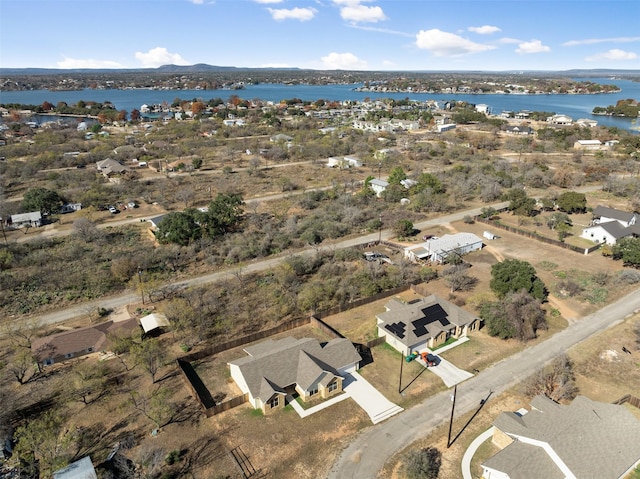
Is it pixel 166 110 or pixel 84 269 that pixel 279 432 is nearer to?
pixel 84 269

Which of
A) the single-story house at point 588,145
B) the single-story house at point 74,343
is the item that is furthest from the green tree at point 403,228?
the single-story house at point 588,145

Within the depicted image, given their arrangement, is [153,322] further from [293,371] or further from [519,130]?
[519,130]

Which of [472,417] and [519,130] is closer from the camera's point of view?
[472,417]

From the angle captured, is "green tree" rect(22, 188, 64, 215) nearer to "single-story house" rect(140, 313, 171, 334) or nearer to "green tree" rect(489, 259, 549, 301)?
"single-story house" rect(140, 313, 171, 334)

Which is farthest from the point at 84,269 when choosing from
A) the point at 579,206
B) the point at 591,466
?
the point at 579,206

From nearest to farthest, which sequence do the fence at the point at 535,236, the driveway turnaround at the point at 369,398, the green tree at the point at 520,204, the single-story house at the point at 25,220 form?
1. the driveway turnaround at the point at 369,398
2. the fence at the point at 535,236
3. the single-story house at the point at 25,220
4. the green tree at the point at 520,204

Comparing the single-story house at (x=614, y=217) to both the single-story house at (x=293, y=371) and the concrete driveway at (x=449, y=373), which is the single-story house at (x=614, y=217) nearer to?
the concrete driveway at (x=449, y=373)

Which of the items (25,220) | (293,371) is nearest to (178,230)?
(25,220)
